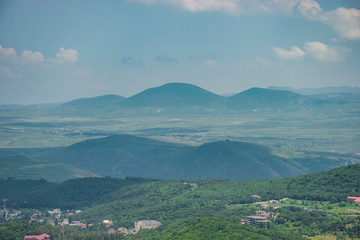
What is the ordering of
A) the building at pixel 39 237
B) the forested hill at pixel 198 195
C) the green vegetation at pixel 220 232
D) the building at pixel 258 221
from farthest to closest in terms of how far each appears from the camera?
1. the forested hill at pixel 198 195
2. the building at pixel 39 237
3. the building at pixel 258 221
4. the green vegetation at pixel 220 232

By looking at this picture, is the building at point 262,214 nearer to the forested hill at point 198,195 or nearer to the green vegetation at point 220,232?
the forested hill at point 198,195

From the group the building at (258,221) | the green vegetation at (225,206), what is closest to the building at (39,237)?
the green vegetation at (225,206)

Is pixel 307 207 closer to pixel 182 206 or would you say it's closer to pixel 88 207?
pixel 182 206

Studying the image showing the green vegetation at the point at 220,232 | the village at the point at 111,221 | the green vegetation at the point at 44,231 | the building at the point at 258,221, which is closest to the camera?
the green vegetation at the point at 220,232

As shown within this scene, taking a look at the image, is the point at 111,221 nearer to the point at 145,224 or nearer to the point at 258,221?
Result: the point at 145,224

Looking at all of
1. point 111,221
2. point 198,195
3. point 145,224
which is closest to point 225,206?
point 145,224

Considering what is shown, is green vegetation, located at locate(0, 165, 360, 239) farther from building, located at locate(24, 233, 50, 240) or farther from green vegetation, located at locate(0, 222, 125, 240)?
building, located at locate(24, 233, 50, 240)

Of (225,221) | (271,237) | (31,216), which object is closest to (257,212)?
(225,221)
